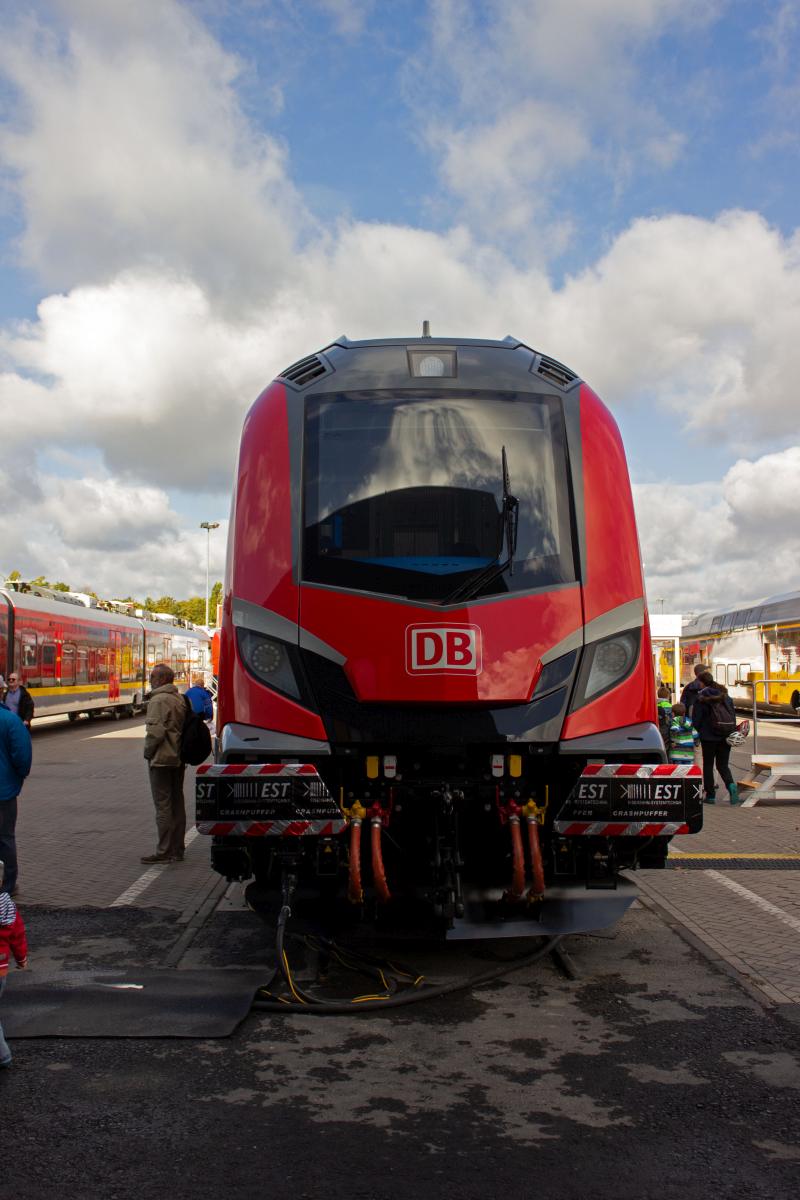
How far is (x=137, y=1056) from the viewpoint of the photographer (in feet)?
15.8

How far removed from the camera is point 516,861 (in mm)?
5621

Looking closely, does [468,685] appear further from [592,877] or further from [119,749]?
[119,749]

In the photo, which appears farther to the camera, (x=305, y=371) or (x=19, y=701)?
(x=19, y=701)

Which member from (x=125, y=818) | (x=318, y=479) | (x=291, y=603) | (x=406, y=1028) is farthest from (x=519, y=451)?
(x=125, y=818)

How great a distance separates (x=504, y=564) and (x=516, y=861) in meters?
1.56

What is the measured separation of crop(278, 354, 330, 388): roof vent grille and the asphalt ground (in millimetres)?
3379

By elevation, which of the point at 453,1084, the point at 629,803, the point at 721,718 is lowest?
the point at 453,1084

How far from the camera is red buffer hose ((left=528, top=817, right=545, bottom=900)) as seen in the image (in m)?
5.67

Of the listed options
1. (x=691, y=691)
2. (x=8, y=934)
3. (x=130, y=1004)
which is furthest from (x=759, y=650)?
(x=8, y=934)

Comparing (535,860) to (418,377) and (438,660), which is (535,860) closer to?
(438,660)

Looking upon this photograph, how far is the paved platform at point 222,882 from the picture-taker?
694 cm

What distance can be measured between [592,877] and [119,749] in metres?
18.6

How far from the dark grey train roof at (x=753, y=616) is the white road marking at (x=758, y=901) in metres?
22.2

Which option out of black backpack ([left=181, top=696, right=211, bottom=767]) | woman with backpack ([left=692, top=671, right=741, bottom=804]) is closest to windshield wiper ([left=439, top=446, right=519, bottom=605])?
black backpack ([left=181, top=696, right=211, bottom=767])
